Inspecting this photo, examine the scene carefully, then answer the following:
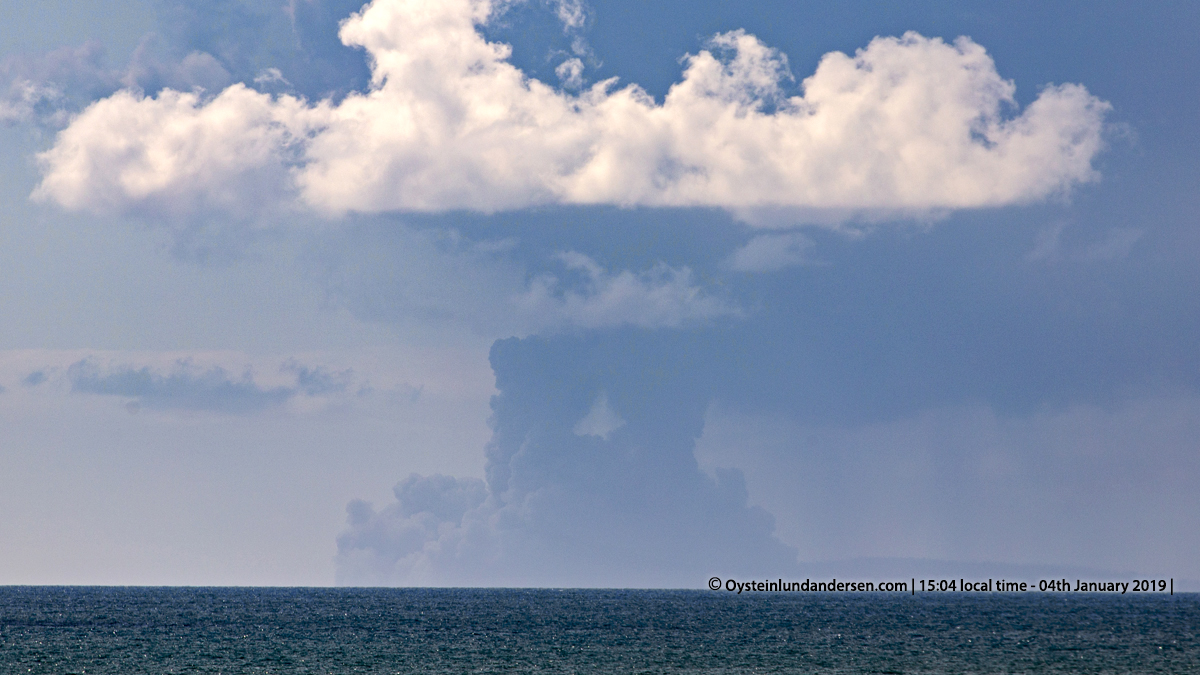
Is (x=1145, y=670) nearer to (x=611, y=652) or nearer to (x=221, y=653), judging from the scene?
(x=611, y=652)

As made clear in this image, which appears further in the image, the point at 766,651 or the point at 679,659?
the point at 766,651

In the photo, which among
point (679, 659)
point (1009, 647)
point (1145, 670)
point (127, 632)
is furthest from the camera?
point (127, 632)

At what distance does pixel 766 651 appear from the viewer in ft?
415

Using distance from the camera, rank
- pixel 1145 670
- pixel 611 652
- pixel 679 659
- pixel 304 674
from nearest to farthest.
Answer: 1. pixel 304 674
2. pixel 1145 670
3. pixel 679 659
4. pixel 611 652

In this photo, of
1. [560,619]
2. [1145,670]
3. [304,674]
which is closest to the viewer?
[304,674]

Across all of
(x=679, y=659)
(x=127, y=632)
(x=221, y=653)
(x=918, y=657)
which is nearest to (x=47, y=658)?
(x=221, y=653)

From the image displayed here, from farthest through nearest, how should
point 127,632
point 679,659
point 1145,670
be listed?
point 127,632 → point 679,659 → point 1145,670

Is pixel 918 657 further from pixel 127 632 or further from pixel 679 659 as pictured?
pixel 127 632

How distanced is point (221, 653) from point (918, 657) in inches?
2582

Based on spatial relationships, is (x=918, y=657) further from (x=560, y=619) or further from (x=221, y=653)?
(x=560, y=619)

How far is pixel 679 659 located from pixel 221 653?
42.9 meters

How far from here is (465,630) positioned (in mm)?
161750

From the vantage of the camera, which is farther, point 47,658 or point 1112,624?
point 1112,624

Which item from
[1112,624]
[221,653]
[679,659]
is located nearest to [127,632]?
[221,653]
